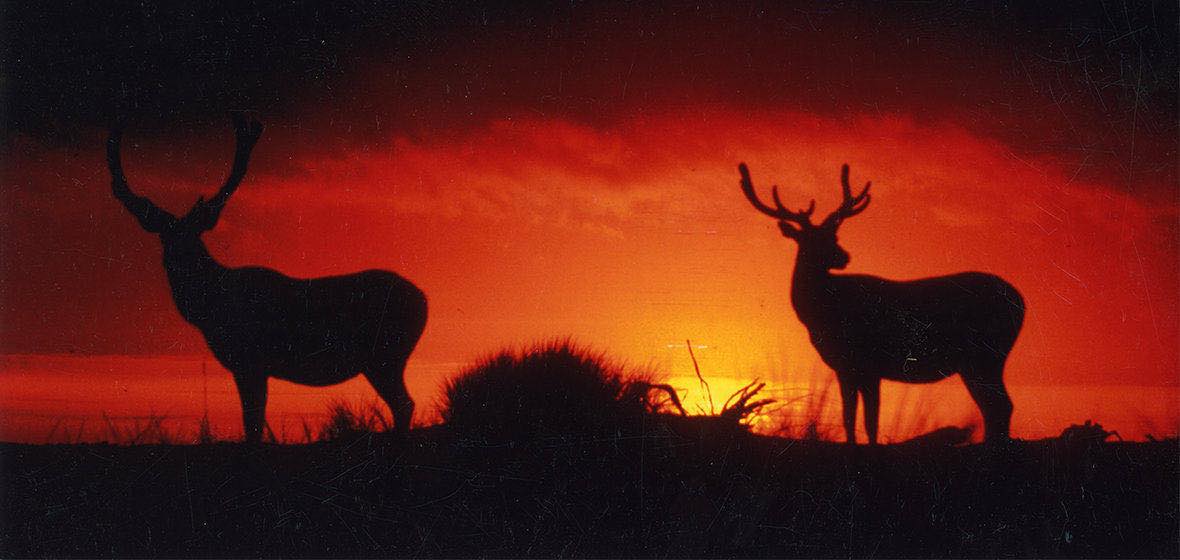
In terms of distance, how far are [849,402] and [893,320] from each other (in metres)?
1.27

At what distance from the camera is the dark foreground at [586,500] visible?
18.6 ft

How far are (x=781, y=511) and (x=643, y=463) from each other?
972 millimetres

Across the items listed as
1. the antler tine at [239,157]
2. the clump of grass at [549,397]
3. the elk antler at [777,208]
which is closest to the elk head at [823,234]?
the elk antler at [777,208]

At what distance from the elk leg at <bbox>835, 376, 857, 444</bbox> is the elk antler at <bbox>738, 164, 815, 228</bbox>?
1.63 meters

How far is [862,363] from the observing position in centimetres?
888

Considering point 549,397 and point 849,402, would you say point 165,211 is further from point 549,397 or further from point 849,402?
point 849,402

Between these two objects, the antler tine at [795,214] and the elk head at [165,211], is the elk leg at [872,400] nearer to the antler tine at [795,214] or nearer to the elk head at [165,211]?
the antler tine at [795,214]

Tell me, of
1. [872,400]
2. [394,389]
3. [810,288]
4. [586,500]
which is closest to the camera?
[586,500]

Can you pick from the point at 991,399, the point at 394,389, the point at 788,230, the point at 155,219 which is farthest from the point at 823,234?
the point at 155,219

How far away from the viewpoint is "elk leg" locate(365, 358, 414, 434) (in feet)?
27.0

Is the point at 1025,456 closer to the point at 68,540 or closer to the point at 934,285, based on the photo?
the point at 934,285

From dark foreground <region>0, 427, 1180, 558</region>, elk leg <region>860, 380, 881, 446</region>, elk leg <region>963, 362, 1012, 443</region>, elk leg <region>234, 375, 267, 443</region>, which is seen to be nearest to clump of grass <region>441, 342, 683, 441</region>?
dark foreground <region>0, 427, 1180, 558</region>

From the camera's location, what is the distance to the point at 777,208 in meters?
9.87

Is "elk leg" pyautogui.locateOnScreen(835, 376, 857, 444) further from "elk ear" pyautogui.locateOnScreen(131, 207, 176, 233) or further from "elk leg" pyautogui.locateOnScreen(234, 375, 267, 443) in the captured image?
"elk ear" pyautogui.locateOnScreen(131, 207, 176, 233)
